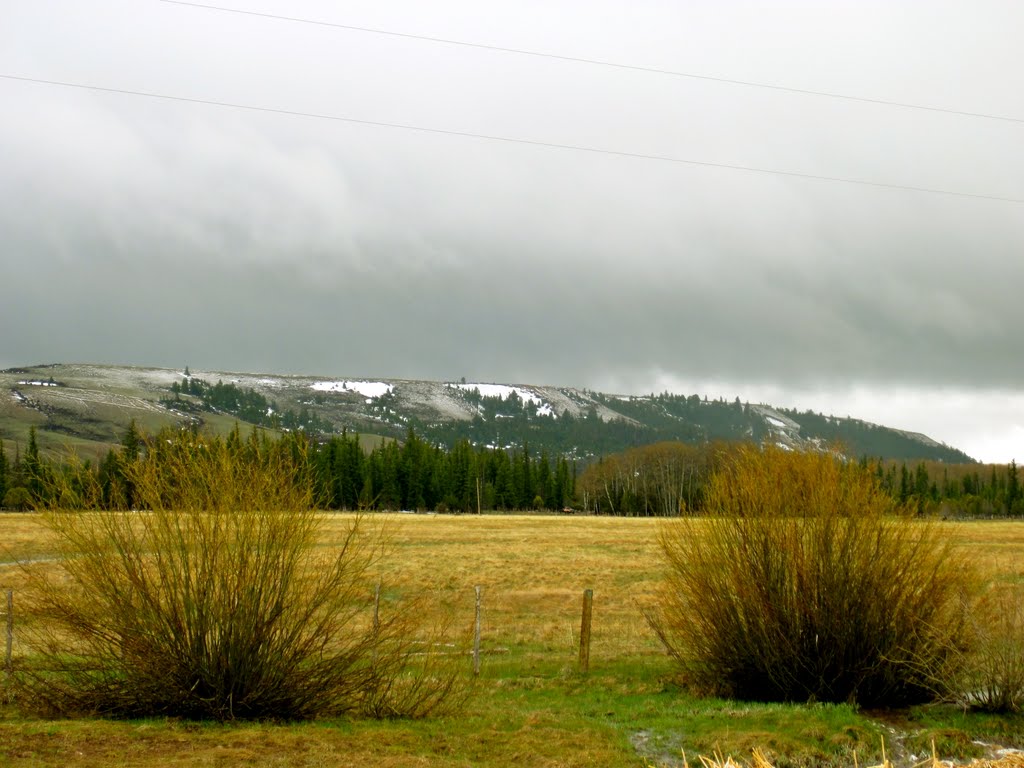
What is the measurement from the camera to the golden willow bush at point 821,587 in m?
18.0

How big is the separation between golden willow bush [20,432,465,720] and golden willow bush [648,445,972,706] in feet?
A: 25.3

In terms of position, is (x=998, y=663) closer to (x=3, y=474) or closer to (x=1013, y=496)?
(x=3, y=474)

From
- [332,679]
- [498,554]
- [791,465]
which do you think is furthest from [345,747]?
[498,554]

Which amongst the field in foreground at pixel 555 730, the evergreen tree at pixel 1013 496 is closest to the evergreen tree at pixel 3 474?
the field in foreground at pixel 555 730

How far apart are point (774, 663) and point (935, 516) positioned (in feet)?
15.7

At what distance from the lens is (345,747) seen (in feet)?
42.9

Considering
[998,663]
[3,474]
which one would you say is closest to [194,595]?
[998,663]

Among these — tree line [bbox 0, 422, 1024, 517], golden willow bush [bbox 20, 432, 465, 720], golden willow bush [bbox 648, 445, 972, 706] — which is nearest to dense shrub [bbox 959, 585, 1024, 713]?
golden willow bush [bbox 648, 445, 972, 706]

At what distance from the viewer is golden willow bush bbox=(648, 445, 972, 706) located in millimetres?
18016

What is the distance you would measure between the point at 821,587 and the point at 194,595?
494 inches

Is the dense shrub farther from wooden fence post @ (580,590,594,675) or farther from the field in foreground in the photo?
wooden fence post @ (580,590,594,675)

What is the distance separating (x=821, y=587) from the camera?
18.3 meters

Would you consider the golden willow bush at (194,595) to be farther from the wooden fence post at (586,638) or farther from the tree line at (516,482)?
the tree line at (516,482)

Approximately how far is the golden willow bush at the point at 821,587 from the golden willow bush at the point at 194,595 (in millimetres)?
7706
